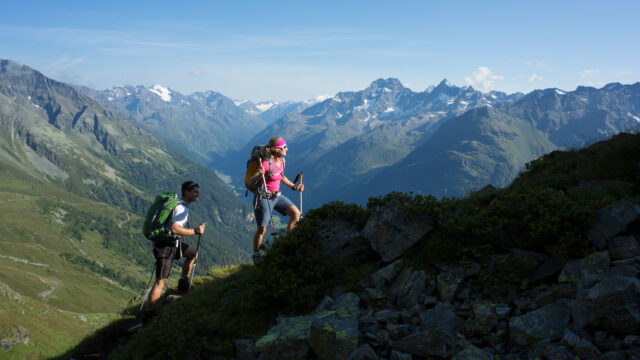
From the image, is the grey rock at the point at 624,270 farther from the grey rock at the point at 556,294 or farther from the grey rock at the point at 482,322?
the grey rock at the point at 482,322

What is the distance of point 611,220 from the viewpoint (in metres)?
7.17

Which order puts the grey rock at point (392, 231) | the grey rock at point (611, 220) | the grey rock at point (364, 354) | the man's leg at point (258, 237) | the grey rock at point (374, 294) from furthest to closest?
the man's leg at point (258, 237) < the grey rock at point (392, 231) < the grey rock at point (374, 294) < the grey rock at point (611, 220) < the grey rock at point (364, 354)

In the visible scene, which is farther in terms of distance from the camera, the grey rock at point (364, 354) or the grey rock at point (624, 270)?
the grey rock at point (364, 354)

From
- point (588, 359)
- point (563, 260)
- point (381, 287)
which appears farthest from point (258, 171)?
point (588, 359)

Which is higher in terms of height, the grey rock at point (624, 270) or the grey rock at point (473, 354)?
the grey rock at point (624, 270)

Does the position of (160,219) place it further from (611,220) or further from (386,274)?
(611,220)

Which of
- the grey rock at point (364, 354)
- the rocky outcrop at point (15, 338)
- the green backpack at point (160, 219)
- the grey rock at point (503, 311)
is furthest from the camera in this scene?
the rocky outcrop at point (15, 338)

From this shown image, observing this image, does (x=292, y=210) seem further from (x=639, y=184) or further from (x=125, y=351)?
(x=639, y=184)

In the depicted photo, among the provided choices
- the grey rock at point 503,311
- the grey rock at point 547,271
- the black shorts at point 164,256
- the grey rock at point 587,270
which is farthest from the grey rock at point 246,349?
the grey rock at point 587,270

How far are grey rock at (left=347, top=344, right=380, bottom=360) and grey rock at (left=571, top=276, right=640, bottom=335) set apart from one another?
3.30 metres

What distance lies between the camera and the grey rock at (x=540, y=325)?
5.73 metres

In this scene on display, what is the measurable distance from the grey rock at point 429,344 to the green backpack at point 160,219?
7.96 m

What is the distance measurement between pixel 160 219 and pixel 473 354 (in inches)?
364

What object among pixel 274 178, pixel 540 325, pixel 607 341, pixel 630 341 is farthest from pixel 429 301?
pixel 274 178
